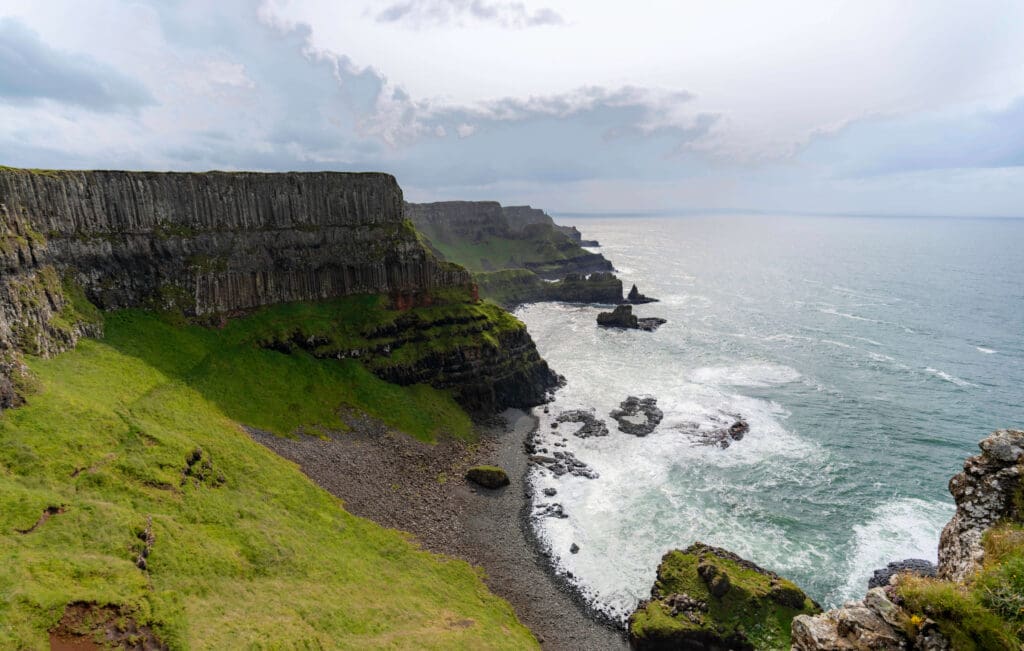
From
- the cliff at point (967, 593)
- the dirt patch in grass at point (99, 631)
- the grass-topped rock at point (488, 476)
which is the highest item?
the cliff at point (967, 593)

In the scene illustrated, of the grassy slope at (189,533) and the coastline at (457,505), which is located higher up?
the grassy slope at (189,533)

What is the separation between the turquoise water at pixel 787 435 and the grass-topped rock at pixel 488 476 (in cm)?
548

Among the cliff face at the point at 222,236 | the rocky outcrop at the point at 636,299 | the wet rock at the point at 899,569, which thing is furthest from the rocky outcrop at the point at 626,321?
the wet rock at the point at 899,569

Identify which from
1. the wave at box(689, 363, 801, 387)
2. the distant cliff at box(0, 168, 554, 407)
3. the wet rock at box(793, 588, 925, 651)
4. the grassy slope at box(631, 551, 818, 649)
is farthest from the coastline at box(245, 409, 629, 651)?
the wave at box(689, 363, 801, 387)

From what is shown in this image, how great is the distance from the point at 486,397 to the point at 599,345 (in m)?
45.5

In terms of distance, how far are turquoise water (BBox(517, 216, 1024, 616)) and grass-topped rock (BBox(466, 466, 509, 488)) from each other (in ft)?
18.0

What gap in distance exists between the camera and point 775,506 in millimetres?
53844

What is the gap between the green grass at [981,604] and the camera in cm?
1313

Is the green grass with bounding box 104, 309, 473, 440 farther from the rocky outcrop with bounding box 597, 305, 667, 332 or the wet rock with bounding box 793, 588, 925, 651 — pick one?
the rocky outcrop with bounding box 597, 305, 667, 332

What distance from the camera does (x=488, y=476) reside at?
5684cm

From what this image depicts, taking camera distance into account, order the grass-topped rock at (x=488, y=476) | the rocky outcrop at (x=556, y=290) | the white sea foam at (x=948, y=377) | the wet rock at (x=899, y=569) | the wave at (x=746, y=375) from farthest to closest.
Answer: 1. the rocky outcrop at (x=556, y=290)
2. the wave at (x=746, y=375)
3. the white sea foam at (x=948, y=377)
4. the grass-topped rock at (x=488, y=476)
5. the wet rock at (x=899, y=569)

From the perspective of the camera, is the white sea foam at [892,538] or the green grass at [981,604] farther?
the white sea foam at [892,538]

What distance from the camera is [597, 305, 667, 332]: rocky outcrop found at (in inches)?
4963

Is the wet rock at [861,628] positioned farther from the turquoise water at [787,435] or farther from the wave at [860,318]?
the wave at [860,318]
